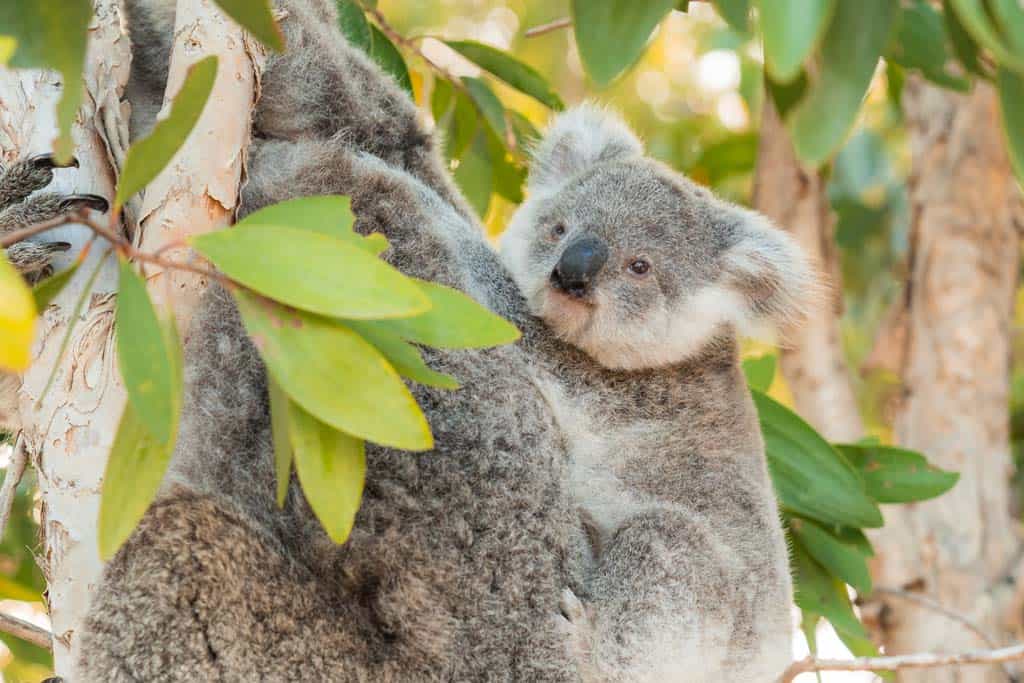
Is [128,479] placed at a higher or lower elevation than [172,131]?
lower

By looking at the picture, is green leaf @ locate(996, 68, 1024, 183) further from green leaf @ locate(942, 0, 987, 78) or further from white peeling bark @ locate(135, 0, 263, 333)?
white peeling bark @ locate(135, 0, 263, 333)

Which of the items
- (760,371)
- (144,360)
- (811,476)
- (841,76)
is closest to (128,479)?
(144,360)

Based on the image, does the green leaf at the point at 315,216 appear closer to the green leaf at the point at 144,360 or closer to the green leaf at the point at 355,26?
the green leaf at the point at 144,360

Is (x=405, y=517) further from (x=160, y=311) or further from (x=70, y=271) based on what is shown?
(x=70, y=271)

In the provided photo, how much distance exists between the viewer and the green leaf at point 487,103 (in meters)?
3.64

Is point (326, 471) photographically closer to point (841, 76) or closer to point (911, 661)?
point (841, 76)

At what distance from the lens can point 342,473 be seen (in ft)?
5.11

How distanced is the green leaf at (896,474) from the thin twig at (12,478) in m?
2.39

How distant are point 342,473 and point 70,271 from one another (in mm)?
453

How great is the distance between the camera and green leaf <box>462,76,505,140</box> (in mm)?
3645

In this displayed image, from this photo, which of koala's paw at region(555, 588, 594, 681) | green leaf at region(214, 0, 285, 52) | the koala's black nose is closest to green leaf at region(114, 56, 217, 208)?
green leaf at region(214, 0, 285, 52)

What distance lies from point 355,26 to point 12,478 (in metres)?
1.71

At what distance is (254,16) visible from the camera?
1.51 meters

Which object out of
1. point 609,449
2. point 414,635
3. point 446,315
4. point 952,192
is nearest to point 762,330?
point 609,449
